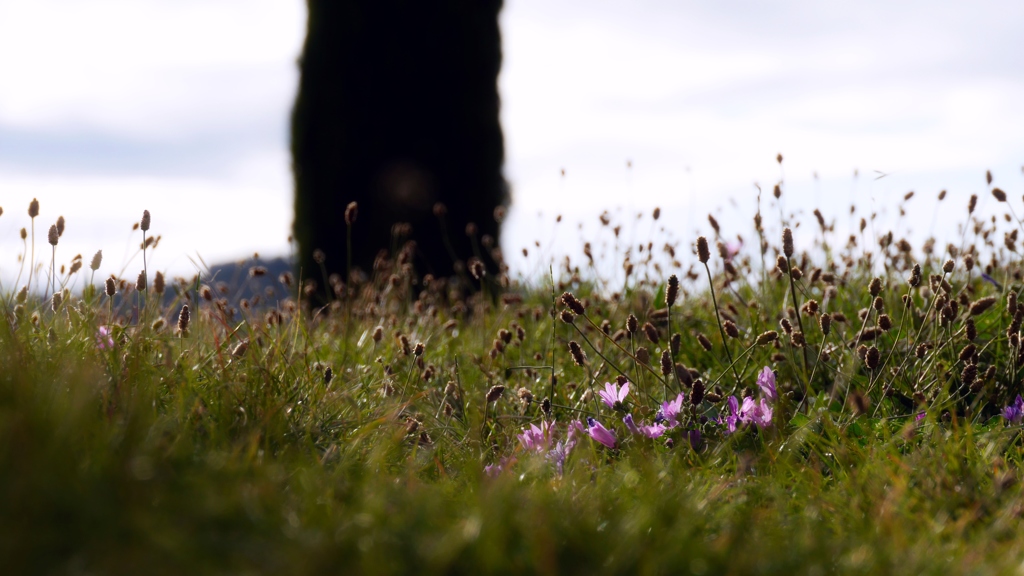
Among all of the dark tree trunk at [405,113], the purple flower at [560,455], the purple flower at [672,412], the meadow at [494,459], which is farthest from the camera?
the dark tree trunk at [405,113]

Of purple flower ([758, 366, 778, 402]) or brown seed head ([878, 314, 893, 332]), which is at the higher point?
brown seed head ([878, 314, 893, 332])

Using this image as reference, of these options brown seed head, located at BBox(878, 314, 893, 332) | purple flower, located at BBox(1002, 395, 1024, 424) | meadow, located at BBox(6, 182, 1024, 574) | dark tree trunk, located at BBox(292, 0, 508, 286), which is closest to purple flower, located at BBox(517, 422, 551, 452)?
meadow, located at BBox(6, 182, 1024, 574)

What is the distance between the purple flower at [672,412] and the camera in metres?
2.26

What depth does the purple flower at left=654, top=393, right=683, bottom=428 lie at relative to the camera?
2262 millimetres

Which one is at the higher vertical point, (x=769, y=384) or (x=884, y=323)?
(x=884, y=323)

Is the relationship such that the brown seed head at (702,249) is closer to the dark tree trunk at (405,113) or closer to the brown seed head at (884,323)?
the brown seed head at (884,323)

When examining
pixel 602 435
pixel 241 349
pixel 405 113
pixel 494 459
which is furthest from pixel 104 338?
pixel 405 113

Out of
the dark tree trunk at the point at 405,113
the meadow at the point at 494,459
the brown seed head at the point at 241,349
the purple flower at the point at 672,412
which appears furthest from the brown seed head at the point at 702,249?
the dark tree trunk at the point at 405,113

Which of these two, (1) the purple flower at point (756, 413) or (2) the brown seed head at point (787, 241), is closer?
(2) the brown seed head at point (787, 241)

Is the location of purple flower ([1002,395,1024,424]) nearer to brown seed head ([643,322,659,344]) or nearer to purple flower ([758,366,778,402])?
purple flower ([758,366,778,402])

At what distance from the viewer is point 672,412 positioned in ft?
7.41

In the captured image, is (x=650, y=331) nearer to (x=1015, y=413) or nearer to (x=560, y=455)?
(x=560, y=455)

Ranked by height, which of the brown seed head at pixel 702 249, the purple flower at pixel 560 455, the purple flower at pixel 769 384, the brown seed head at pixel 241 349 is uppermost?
the brown seed head at pixel 702 249

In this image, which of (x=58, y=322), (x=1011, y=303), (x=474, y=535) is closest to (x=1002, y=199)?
(x=1011, y=303)
